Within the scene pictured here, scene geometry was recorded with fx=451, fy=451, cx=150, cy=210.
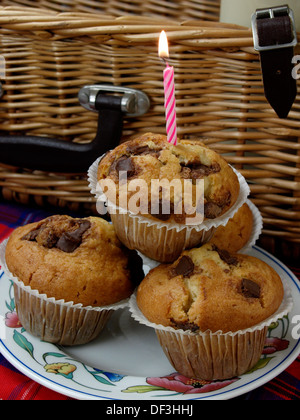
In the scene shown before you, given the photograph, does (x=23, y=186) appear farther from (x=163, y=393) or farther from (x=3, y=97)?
(x=163, y=393)

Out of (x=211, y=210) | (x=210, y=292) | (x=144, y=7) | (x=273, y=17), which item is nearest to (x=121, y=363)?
(x=210, y=292)

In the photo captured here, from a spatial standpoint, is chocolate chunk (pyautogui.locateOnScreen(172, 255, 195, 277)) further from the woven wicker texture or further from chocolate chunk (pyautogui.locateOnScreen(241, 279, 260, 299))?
the woven wicker texture

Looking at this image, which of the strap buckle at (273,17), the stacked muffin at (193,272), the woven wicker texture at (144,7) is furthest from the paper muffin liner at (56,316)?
the woven wicker texture at (144,7)

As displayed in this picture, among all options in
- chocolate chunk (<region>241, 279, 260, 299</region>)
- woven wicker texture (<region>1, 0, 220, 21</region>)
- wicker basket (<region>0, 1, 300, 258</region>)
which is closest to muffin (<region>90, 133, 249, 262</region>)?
chocolate chunk (<region>241, 279, 260, 299</region>)

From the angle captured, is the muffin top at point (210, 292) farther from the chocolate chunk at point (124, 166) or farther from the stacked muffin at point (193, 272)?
the chocolate chunk at point (124, 166)
